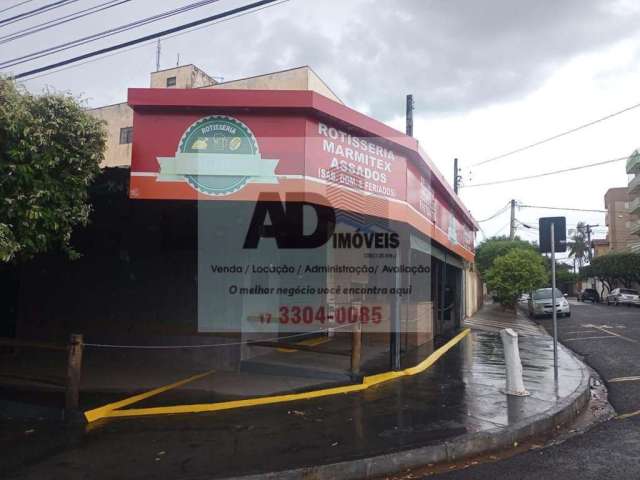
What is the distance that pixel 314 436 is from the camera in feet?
17.7

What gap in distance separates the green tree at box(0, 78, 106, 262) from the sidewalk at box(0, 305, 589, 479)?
2213 mm

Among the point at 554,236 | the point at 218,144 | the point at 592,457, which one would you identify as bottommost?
the point at 592,457

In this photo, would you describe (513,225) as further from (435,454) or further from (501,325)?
(435,454)

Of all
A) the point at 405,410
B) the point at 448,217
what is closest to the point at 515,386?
the point at 405,410

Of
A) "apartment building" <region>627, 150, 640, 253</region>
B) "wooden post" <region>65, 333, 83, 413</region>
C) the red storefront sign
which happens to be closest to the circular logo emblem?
the red storefront sign

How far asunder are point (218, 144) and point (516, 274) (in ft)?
71.3

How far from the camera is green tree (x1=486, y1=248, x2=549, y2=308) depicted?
82.6 ft

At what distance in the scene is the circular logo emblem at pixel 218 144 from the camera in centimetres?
677

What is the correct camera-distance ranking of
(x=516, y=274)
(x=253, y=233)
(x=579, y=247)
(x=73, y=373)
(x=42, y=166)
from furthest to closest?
(x=579, y=247)
(x=516, y=274)
(x=253, y=233)
(x=73, y=373)
(x=42, y=166)

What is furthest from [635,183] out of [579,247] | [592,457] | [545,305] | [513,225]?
[592,457]

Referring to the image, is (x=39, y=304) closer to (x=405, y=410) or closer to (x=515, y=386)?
(x=405, y=410)

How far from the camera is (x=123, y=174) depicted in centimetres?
735

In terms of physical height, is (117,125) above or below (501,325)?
above

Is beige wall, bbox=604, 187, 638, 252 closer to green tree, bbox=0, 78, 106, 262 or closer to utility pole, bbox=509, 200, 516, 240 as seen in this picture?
utility pole, bbox=509, 200, 516, 240
